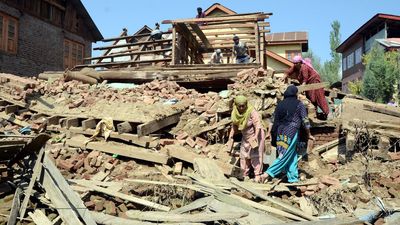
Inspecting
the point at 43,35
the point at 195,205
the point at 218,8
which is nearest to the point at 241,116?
the point at 195,205

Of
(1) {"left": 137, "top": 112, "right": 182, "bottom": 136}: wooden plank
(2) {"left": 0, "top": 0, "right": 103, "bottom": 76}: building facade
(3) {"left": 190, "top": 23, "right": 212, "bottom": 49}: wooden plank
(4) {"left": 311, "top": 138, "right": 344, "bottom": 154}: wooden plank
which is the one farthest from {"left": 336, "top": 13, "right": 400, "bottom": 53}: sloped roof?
(1) {"left": 137, "top": 112, "right": 182, "bottom": 136}: wooden plank

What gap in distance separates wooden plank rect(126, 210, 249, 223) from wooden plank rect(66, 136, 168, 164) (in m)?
1.88

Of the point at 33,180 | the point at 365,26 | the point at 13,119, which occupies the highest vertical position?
the point at 365,26

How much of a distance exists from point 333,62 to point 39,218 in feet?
142

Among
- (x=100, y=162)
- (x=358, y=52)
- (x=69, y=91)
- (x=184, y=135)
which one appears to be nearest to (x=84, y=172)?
(x=100, y=162)

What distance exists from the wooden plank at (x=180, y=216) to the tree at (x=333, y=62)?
40.7 meters

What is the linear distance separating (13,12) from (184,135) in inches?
512

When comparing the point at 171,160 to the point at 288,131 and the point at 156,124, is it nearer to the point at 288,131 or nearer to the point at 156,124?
the point at 156,124

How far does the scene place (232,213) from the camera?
4129mm

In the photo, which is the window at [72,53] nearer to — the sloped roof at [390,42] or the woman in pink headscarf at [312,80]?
the woman in pink headscarf at [312,80]

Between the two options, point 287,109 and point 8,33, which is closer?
point 287,109

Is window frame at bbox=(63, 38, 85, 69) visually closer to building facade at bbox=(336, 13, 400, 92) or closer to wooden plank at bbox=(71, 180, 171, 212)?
wooden plank at bbox=(71, 180, 171, 212)

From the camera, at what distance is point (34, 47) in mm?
17641

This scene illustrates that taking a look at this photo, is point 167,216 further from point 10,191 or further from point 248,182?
point 10,191
